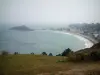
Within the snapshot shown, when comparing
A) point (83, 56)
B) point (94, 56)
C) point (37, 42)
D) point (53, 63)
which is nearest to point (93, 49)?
point (94, 56)

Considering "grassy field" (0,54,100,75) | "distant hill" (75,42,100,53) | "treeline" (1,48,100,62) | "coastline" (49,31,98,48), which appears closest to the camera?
"grassy field" (0,54,100,75)

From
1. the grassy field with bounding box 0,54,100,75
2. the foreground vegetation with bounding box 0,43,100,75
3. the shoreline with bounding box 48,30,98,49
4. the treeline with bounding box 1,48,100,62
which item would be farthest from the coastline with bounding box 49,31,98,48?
the grassy field with bounding box 0,54,100,75

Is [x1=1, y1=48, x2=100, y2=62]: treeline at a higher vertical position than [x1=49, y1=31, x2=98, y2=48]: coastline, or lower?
lower

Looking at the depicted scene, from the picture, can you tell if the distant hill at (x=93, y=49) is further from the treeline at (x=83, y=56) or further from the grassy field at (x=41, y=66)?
the grassy field at (x=41, y=66)

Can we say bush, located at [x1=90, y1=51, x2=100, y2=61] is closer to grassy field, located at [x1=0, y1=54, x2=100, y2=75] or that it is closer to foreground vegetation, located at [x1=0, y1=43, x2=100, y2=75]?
foreground vegetation, located at [x1=0, y1=43, x2=100, y2=75]

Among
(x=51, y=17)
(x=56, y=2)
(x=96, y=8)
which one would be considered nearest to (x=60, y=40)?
(x=51, y=17)

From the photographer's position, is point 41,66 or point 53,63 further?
point 53,63

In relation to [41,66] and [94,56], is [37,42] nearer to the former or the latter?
[41,66]

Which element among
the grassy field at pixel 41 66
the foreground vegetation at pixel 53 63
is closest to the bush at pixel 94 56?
the foreground vegetation at pixel 53 63
